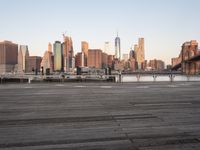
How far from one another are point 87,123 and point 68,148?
237 cm

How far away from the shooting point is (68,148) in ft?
17.9

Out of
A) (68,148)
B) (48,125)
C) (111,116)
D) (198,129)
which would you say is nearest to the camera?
(68,148)

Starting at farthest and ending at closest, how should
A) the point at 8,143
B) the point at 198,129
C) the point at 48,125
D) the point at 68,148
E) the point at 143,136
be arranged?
the point at 48,125
the point at 198,129
the point at 143,136
the point at 8,143
the point at 68,148

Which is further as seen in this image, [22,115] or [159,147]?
[22,115]

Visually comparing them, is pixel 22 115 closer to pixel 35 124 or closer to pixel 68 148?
pixel 35 124

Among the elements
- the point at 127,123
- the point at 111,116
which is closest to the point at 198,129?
the point at 127,123

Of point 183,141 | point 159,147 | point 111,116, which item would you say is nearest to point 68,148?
point 159,147

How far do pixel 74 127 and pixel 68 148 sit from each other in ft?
6.03

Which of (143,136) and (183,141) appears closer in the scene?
(183,141)

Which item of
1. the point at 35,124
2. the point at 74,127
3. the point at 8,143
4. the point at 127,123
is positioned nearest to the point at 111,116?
the point at 127,123

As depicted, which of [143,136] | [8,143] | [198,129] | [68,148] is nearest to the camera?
[68,148]

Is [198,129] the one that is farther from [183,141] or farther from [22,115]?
[22,115]

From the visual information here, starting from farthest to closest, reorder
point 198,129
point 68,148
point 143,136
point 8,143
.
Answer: point 198,129, point 143,136, point 8,143, point 68,148

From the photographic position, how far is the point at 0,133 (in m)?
6.69
